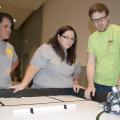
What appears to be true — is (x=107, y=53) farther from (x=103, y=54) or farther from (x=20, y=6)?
(x=20, y=6)

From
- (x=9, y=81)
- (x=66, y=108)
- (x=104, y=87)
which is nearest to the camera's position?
(x=66, y=108)

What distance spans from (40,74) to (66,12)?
450 centimetres

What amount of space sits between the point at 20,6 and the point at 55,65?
23.1ft

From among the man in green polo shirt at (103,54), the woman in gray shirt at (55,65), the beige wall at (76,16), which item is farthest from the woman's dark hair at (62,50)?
the beige wall at (76,16)

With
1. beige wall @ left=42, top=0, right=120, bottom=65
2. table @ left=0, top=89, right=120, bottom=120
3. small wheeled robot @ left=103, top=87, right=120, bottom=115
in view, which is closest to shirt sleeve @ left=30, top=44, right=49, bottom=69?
table @ left=0, top=89, right=120, bottom=120

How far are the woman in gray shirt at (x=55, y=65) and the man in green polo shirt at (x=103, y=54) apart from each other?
20 cm

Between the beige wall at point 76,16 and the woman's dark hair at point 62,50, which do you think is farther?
the beige wall at point 76,16

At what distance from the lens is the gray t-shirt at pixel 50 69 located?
2.38 m

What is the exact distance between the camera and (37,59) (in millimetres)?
2391

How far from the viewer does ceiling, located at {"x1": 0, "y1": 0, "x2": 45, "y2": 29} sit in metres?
8.55

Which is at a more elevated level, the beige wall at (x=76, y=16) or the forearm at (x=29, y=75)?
the beige wall at (x=76, y=16)

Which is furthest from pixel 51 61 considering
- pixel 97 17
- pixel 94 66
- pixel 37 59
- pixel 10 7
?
pixel 10 7

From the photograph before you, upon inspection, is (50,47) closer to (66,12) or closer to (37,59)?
(37,59)

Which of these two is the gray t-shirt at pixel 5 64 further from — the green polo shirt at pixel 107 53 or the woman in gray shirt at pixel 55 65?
the green polo shirt at pixel 107 53
